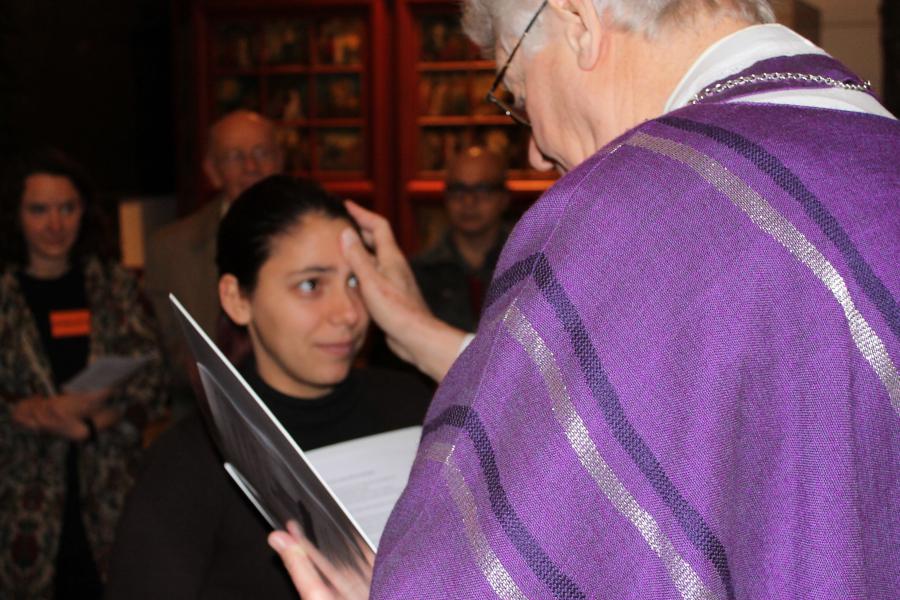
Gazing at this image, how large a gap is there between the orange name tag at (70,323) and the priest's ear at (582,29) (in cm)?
260

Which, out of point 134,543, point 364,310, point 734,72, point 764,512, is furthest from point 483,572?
point 364,310

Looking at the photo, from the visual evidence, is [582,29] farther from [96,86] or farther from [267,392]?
[96,86]

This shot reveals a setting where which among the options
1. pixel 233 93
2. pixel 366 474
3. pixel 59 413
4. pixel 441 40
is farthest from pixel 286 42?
pixel 366 474

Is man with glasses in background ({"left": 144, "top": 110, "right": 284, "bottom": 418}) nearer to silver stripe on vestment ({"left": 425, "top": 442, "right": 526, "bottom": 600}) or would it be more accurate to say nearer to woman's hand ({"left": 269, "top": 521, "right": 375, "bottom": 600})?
woman's hand ({"left": 269, "top": 521, "right": 375, "bottom": 600})

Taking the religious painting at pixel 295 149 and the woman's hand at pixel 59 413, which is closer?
the woman's hand at pixel 59 413

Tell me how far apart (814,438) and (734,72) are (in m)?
0.31

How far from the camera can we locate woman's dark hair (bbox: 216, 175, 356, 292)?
81.5 inches

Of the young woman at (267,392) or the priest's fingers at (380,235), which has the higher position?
the priest's fingers at (380,235)

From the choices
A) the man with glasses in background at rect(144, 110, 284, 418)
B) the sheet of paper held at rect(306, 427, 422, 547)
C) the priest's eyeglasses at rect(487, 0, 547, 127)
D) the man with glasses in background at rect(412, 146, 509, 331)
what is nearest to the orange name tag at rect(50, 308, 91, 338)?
the man with glasses in background at rect(144, 110, 284, 418)

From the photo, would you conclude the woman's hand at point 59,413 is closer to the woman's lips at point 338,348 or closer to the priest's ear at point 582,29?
the woman's lips at point 338,348

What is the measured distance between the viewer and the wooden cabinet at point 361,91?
6.55 m

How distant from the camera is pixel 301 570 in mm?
958

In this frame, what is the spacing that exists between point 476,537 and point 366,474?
721 millimetres

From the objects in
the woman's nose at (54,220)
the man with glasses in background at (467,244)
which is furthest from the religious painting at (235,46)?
the woman's nose at (54,220)
